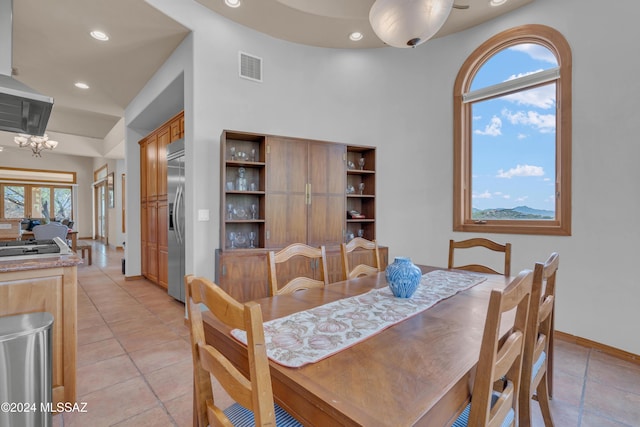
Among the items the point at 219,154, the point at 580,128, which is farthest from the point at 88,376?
the point at 580,128

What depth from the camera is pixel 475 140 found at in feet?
11.4

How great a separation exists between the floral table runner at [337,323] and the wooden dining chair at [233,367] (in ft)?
0.45

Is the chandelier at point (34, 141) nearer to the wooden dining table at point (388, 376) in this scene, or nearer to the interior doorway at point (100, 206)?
the interior doorway at point (100, 206)

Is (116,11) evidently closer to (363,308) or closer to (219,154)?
(219,154)

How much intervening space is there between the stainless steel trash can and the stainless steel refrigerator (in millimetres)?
2080

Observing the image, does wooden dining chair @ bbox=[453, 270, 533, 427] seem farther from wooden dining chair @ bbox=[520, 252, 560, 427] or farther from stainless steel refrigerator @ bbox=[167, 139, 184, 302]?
stainless steel refrigerator @ bbox=[167, 139, 184, 302]

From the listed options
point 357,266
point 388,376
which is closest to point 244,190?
point 357,266

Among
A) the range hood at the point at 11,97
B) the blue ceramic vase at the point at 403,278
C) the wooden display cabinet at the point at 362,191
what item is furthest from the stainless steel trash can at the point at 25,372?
the wooden display cabinet at the point at 362,191

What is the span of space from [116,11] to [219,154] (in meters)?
1.62

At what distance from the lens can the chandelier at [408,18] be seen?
5.51 ft

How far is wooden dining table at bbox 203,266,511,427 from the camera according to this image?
27.0 inches

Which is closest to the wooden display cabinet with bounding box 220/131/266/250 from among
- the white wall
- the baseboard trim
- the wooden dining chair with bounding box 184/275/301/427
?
the white wall

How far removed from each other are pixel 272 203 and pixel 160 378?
1.80 m

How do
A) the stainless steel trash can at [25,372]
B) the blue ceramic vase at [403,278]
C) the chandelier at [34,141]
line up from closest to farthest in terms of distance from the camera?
the stainless steel trash can at [25,372], the blue ceramic vase at [403,278], the chandelier at [34,141]
